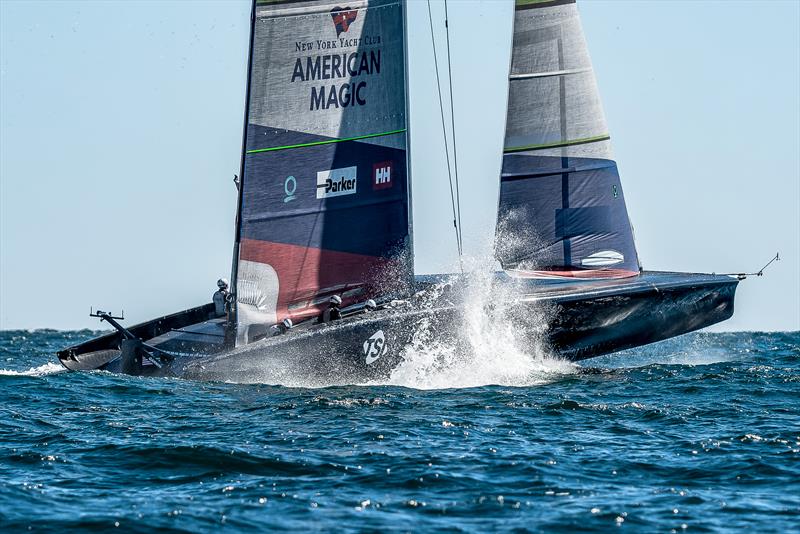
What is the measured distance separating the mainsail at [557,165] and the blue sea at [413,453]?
123 inches

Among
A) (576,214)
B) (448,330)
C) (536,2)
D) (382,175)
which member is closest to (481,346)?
(448,330)

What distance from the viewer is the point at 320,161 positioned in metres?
16.1

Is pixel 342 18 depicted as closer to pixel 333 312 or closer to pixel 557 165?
pixel 333 312

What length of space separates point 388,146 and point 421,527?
905cm

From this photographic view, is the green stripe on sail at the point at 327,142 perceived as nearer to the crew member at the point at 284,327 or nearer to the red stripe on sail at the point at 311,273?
the red stripe on sail at the point at 311,273

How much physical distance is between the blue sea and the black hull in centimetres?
32

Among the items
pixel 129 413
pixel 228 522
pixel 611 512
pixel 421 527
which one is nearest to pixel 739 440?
pixel 611 512

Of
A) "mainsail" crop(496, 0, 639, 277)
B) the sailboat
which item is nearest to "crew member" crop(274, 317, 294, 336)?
the sailboat

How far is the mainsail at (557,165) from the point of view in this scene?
61.4 ft

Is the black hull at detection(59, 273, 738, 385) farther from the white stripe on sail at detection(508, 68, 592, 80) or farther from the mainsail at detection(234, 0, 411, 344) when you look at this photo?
the white stripe on sail at detection(508, 68, 592, 80)

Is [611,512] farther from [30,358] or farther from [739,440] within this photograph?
[30,358]

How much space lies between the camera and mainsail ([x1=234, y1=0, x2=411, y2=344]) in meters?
15.7

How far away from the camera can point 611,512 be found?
28.2 feet

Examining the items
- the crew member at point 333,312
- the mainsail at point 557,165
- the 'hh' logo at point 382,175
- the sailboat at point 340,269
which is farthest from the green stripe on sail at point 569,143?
the crew member at point 333,312
